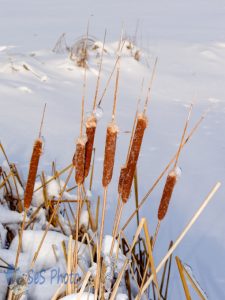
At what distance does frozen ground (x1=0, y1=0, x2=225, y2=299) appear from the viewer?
81.1 inches

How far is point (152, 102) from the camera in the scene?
155 inches

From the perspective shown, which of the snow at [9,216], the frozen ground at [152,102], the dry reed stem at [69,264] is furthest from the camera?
the frozen ground at [152,102]

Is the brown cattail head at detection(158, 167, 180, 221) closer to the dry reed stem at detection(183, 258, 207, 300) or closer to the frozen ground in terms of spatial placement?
the dry reed stem at detection(183, 258, 207, 300)

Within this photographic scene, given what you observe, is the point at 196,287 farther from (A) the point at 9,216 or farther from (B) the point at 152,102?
(B) the point at 152,102

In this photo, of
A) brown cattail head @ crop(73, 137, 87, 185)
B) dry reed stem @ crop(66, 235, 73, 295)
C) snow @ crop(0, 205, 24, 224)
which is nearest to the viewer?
brown cattail head @ crop(73, 137, 87, 185)

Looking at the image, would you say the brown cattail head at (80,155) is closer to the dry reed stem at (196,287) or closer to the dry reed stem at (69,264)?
the dry reed stem at (69,264)

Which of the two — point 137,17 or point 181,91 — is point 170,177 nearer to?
point 181,91

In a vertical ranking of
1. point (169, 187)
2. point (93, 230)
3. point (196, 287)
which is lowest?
point (196, 287)

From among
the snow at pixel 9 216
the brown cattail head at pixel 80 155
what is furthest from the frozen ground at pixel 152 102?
the brown cattail head at pixel 80 155

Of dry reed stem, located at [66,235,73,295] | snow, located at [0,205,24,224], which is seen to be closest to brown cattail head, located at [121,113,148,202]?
dry reed stem, located at [66,235,73,295]

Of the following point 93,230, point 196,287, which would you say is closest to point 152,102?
point 93,230

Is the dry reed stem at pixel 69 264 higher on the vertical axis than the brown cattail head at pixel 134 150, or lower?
lower

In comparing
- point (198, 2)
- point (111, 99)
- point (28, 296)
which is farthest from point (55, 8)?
point (28, 296)

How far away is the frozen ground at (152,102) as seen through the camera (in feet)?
6.76
